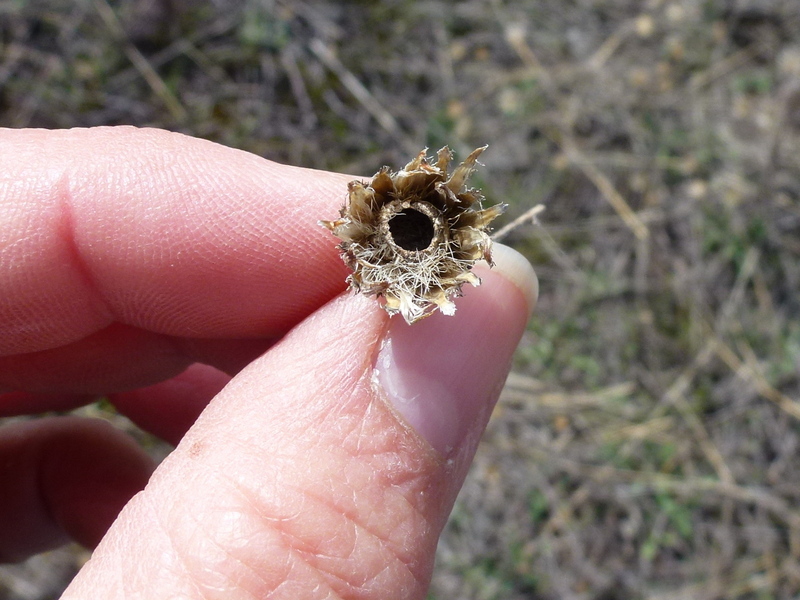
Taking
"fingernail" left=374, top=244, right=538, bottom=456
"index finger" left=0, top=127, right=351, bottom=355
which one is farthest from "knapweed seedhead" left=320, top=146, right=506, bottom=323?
"index finger" left=0, top=127, right=351, bottom=355

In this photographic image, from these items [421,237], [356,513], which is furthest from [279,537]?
[421,237]

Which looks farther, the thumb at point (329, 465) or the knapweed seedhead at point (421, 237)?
the knapweed seedhead at point (421, 237)

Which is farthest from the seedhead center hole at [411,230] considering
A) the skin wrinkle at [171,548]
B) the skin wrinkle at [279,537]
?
the skin wrinkle at [171,548]

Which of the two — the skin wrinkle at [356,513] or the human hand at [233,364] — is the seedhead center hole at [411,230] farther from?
the skin wrinkle at [356,513]

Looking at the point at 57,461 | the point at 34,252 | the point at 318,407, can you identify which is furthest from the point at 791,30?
the point at 57,461

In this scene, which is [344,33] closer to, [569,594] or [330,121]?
[330,121]

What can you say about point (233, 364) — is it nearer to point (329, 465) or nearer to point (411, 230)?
point (329, 465)

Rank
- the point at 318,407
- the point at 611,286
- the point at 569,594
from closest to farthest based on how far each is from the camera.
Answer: the point at 318,407, the point at 569,594, the point at 611,286
